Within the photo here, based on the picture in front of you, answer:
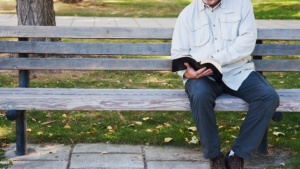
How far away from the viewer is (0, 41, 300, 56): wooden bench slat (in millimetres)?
5113

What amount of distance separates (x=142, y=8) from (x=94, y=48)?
41.9 feet

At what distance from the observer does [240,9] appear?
15.6 feet

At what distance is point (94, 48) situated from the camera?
17.0 feet

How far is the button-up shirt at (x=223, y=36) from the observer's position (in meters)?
4.70

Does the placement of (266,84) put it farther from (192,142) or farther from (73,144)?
(73,144)

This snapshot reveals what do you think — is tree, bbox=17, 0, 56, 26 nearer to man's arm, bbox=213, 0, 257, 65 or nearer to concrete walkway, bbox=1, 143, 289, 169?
concrete walkway, bbox=1, 143, 289, 169

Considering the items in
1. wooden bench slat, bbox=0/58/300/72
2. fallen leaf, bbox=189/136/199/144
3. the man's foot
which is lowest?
fallen leaf, bbox=189/136/199/144

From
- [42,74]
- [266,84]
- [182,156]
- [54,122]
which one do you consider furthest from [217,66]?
[42,74]

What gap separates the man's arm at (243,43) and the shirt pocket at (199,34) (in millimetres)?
171

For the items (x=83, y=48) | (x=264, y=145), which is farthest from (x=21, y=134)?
(x=264, y=145)

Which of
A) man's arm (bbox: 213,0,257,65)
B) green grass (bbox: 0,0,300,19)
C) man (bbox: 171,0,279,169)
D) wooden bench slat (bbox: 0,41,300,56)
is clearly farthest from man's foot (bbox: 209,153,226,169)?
green grass (bbox: 0,0,300,19)

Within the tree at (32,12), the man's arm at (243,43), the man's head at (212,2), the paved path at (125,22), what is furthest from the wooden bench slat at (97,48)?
the paved path at (125,22)

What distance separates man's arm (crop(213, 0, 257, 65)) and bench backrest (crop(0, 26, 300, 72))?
0.49 metres

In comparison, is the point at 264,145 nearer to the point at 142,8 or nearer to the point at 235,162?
the point at 235,162
